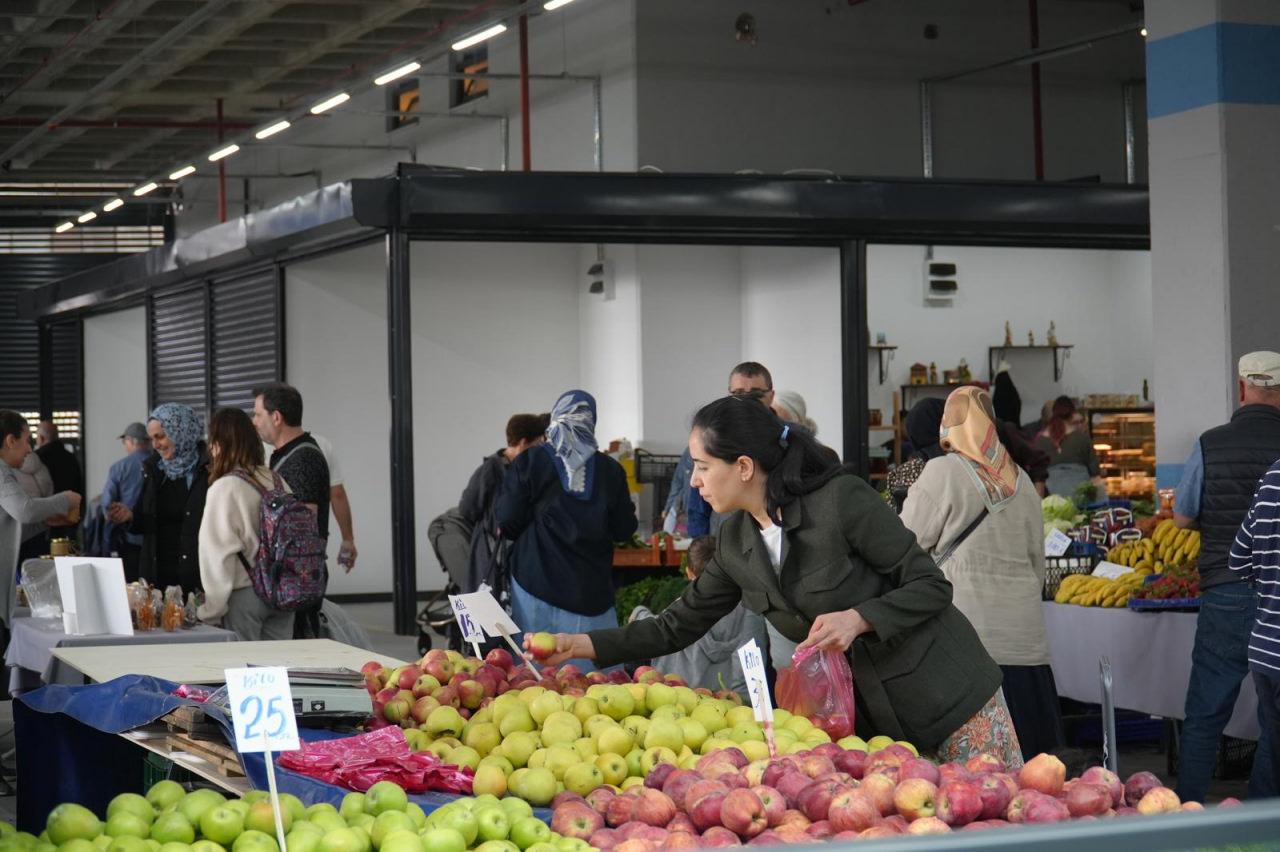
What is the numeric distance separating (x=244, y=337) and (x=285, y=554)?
7461 millimetres

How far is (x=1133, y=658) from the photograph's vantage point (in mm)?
6320

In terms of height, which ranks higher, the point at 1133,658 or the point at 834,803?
the point at 834,803

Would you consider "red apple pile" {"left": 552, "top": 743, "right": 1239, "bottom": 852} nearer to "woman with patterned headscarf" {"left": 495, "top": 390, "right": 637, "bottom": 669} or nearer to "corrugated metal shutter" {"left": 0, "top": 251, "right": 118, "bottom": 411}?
"woman with patterned headscarf" {"left": 495, "top": 390, "right": 637, "bottom": 669}

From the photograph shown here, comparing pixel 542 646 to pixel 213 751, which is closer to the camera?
pixel 213 751

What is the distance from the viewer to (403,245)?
9734 millimetres

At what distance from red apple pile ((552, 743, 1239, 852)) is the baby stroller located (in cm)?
376

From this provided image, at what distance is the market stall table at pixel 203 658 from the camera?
4.52m

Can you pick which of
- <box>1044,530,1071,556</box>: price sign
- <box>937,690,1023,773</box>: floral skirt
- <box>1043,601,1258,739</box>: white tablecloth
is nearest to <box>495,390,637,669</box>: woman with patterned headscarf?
<box>1043,601,1258,739</box>: white tablecloth

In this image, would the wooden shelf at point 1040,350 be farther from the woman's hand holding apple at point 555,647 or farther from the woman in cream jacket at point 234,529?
the woman's hand holding apple at point 555,647

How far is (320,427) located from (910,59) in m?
6.05

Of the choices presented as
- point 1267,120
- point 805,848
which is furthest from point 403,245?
point 805,848

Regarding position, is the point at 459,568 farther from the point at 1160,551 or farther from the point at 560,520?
the point at 1160,551

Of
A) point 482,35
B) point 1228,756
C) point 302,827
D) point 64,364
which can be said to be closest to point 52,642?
point 302,827

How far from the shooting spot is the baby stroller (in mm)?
6754
